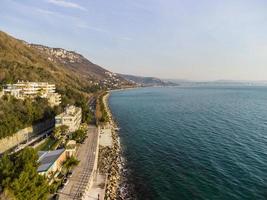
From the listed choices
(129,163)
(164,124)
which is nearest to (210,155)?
(129,163)

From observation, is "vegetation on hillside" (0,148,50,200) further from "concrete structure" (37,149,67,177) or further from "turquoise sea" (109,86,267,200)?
"turquoise sea" (109,86,267,200)

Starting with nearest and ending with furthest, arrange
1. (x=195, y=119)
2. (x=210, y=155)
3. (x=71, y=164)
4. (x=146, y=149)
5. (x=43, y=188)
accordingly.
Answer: (x=43, y=188) → (x=71, y=164) → (x=210, y=155) → (x=146, y=149) → (x=195, y=119)

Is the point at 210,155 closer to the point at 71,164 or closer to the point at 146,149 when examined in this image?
the point at 146,149

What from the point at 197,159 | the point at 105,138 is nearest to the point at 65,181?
the point at 197,159

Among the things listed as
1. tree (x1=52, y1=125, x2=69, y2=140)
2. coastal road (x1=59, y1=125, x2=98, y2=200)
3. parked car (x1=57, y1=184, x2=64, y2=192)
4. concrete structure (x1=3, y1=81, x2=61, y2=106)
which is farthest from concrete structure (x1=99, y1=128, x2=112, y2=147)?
parked car (x1=57, y1=184, x2=64, y2=192)

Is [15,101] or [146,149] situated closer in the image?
[146,149]

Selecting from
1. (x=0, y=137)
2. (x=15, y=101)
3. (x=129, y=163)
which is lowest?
(x=129, y=163)

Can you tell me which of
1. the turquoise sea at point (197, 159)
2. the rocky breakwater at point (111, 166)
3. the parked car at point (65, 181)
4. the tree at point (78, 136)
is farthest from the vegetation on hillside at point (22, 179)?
the tree at point (78, 136)
